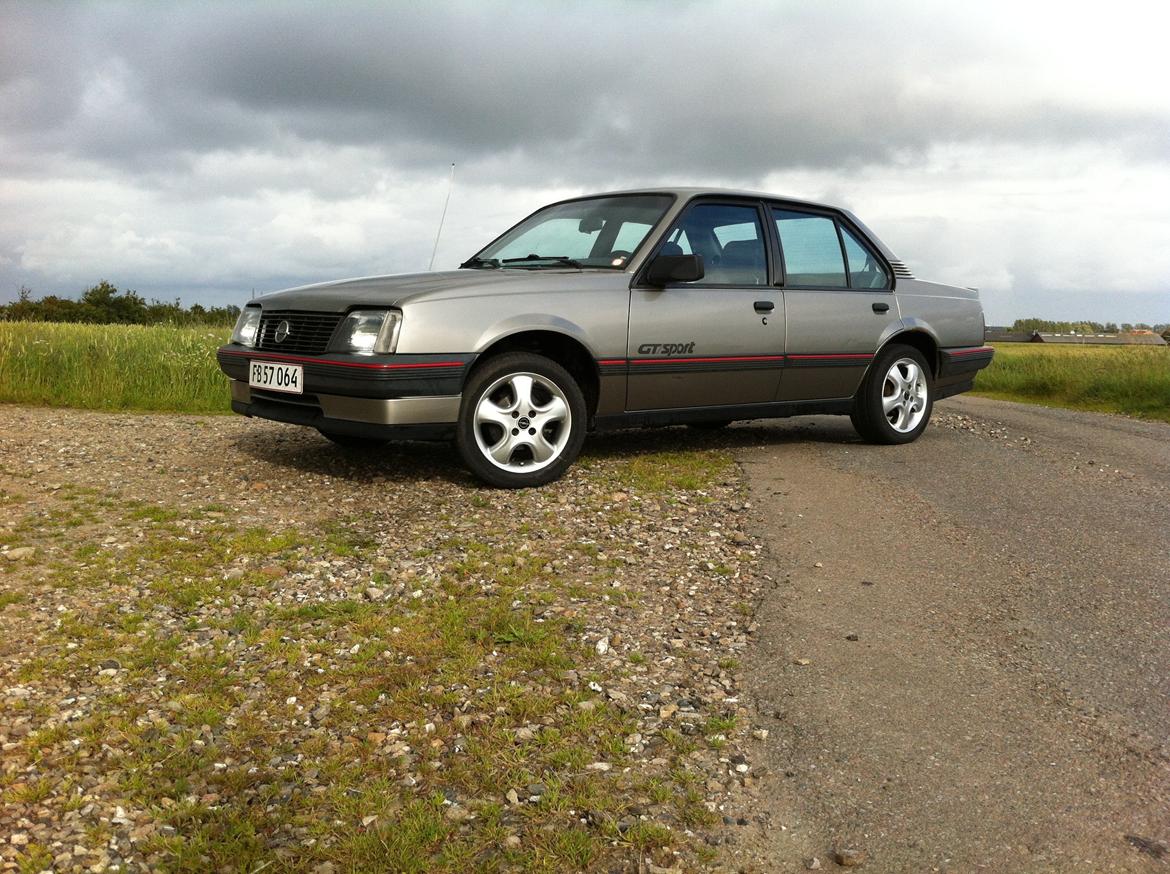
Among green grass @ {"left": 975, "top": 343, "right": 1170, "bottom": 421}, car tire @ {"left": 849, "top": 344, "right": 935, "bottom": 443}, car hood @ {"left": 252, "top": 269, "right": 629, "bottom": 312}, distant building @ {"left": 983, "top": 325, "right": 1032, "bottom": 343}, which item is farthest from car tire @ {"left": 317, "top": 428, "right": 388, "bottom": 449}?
distant building @ {"left": 983, "top": 325, "right": 1032, "bottom": 343}

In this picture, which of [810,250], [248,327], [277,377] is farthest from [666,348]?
[248,327]

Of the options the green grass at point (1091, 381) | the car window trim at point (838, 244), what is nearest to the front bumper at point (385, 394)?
the car window trim at point (838, 244)

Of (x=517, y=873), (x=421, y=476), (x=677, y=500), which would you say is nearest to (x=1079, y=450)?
(x=677, y=500)

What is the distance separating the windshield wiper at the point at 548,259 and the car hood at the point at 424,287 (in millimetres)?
217

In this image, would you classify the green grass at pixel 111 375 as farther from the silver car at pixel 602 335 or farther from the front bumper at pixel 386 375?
the front bumper at pixel 386 375

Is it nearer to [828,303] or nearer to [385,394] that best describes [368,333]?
[385,394]

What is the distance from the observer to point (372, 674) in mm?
3641

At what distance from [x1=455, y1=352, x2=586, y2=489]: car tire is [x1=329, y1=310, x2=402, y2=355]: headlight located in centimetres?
52

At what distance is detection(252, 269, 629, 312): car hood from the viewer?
5.71 m

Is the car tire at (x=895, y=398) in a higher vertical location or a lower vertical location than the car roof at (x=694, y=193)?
lower

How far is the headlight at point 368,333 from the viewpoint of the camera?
5562 mm

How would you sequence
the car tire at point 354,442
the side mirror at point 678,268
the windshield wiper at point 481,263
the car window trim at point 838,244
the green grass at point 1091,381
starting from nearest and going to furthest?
1. the side mirror at point 678,268
2. the windshield wiper at point 481,263
3. the car window trim at point 838,244
4. the car tire at point 354,442
5. the green grass at point 1091,381

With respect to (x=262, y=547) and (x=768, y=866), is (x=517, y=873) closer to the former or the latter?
(x=768, y=866)

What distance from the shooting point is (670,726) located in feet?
10.7
